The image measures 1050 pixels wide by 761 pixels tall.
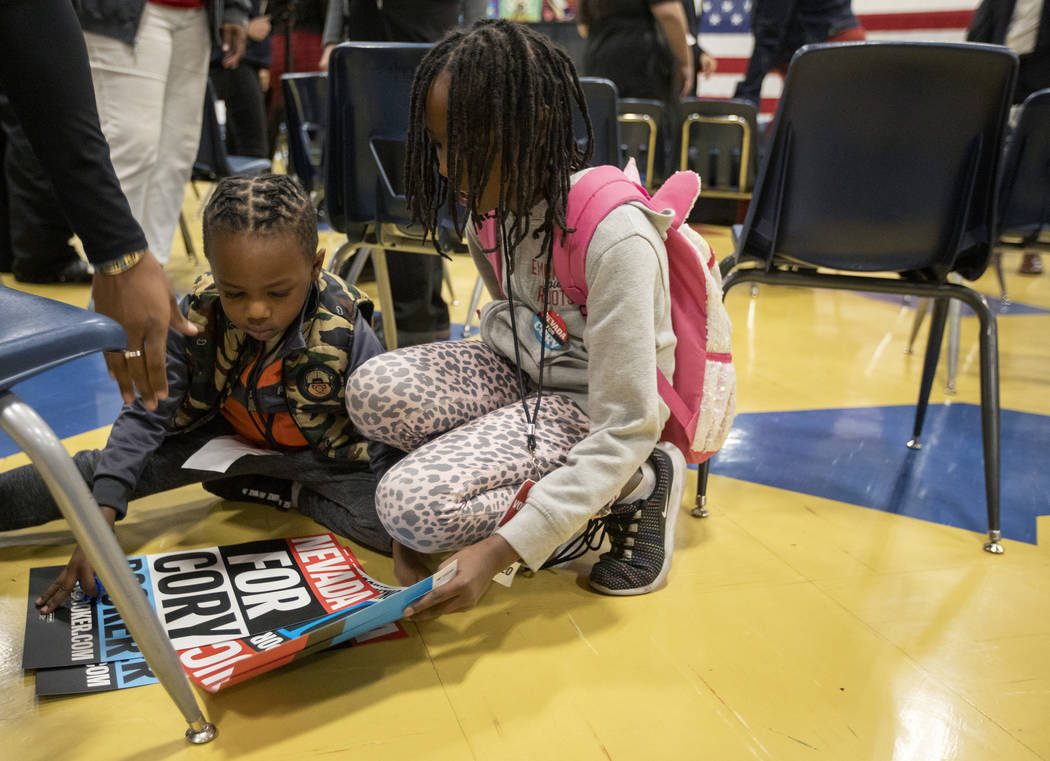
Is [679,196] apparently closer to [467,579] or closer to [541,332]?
[541,332]

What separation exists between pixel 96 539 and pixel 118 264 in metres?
0.26

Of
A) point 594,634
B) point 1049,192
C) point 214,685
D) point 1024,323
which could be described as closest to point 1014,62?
point 1049,192

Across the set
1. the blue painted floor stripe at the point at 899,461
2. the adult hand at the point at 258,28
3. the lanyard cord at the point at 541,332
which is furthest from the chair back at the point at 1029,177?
the adult hand at the point at 258,28

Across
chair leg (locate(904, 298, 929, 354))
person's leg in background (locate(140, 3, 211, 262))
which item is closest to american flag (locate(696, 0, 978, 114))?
chair leg (locate(904, 298, 929, 354))

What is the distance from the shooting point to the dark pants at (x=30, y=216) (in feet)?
9.63

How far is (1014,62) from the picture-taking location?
3.96 ft

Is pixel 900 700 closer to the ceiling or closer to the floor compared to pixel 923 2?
closer to the floor

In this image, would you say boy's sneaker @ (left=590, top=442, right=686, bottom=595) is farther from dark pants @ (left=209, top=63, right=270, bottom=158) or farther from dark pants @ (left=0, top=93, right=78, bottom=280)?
dark pants @ (left=209, top=63, right=270, bottom=158)

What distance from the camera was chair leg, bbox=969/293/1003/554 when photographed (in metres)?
1.35

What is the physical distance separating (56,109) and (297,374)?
59 cm

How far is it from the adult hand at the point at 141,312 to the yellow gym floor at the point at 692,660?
37 centimetres

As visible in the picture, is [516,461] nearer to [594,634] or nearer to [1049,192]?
[594,634]

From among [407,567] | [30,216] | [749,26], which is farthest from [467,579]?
[749,26]

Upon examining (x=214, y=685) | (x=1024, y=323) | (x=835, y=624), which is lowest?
(x=1024, y=323)
